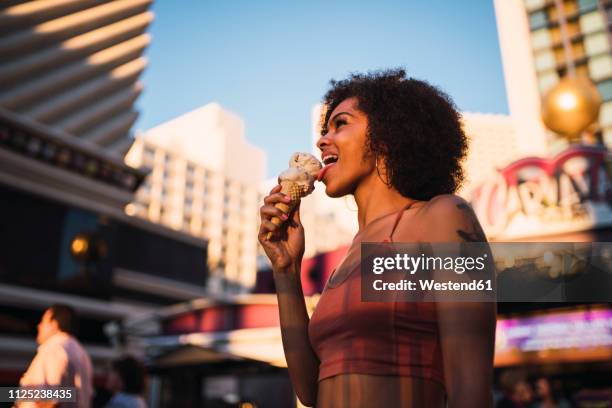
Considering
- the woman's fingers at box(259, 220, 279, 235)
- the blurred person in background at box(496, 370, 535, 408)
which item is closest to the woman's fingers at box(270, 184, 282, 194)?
the woman's fingers at box(259, 220, 279, 235)

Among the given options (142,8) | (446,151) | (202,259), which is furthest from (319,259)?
(446,151)

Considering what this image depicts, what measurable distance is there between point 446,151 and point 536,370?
1424cm

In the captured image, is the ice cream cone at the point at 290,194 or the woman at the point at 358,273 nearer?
the woman at the point at 358,273

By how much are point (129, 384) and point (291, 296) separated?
12.3ft

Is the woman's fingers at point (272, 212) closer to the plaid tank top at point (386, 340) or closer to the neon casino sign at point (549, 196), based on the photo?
the plaid tank top at point (386, 340)

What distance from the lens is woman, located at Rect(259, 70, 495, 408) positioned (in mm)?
1087

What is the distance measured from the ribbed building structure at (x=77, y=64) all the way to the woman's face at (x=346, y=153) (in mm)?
14995

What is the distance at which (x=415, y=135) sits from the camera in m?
1.50

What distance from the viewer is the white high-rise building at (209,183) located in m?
70.4

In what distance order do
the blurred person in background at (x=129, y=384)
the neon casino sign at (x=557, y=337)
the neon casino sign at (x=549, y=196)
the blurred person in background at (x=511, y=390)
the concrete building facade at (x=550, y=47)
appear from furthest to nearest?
1. the concrete building facade at (x=550, y=47)
2. the neon casino sign at (x=549, y=196)
3. the neon casino sign at (x=557, y=337)
4. the blurred person in background at (x=511, y=390)
5. the blurred person in background at (x=129, y=384)

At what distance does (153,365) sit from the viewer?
461 inches

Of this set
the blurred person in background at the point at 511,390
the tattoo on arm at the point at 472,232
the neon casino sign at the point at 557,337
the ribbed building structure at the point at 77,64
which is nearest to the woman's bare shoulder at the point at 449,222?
the tattoo on arm at the point at 472,232

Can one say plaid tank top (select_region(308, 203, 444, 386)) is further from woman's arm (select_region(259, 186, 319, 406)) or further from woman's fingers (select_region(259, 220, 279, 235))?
woman's fingers (select_region(259, 220, 279, 235))

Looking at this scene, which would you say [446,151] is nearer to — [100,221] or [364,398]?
[364,398]
